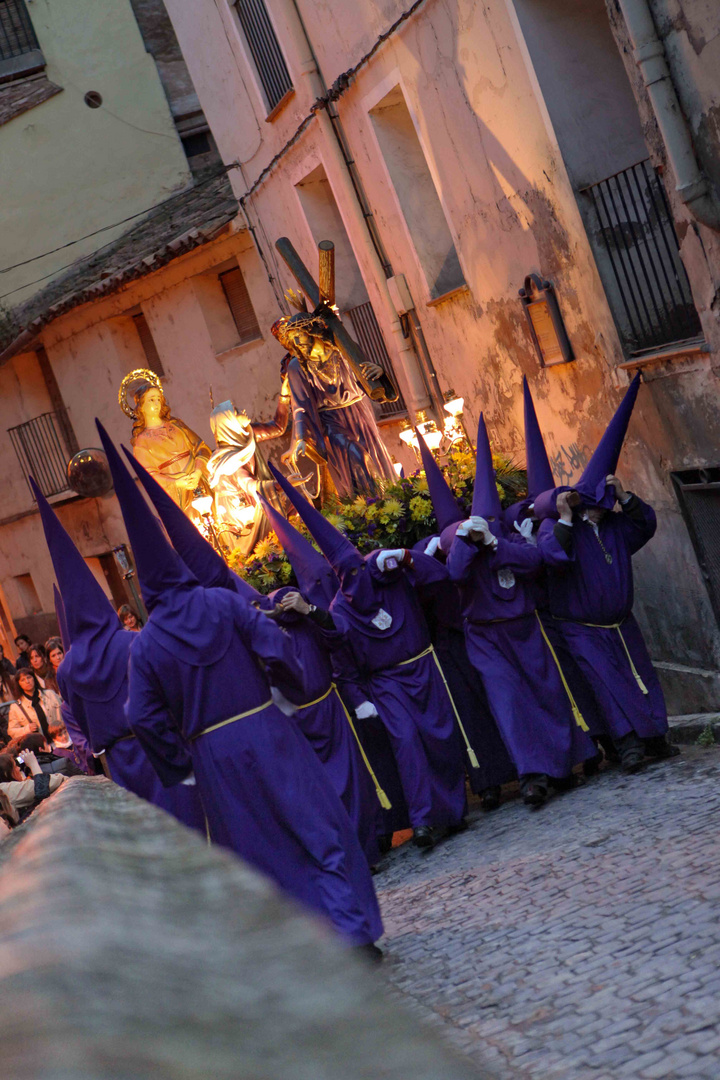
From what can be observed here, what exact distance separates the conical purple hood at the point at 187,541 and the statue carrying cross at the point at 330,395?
545cm

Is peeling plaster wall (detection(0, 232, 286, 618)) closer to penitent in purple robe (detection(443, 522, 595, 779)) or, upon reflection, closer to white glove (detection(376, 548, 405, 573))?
white glove (detection(376, 548, 405, 573))

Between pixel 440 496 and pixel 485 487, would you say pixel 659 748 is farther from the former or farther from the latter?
pixel 440 496

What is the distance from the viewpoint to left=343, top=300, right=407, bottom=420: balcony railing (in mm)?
14482

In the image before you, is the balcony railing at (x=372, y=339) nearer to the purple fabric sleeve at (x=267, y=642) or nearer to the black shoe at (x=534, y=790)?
the black shoe at (x=534, y=790)

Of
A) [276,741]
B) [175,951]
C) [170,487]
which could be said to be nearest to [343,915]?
[276,741]

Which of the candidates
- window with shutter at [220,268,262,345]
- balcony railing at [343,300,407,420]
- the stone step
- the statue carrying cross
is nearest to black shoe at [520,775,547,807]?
the stone step

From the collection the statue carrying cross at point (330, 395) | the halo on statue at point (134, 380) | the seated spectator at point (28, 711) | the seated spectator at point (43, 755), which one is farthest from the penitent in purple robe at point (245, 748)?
the halo on statue at point (134, 380)

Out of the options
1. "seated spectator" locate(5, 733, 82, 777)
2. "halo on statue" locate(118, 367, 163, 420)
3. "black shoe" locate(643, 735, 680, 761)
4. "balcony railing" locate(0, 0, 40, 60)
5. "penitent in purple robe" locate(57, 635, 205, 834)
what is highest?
"balcony railing" locate(0, 0, 40, 60)

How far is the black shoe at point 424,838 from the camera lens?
7.32 metres

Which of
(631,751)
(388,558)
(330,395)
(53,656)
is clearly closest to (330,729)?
(388,558)

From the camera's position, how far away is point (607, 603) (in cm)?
740

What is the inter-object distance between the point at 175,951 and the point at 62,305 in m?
19.2

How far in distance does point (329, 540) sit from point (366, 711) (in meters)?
1.13

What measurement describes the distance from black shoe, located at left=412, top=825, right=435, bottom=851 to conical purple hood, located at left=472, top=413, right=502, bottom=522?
211 cm
